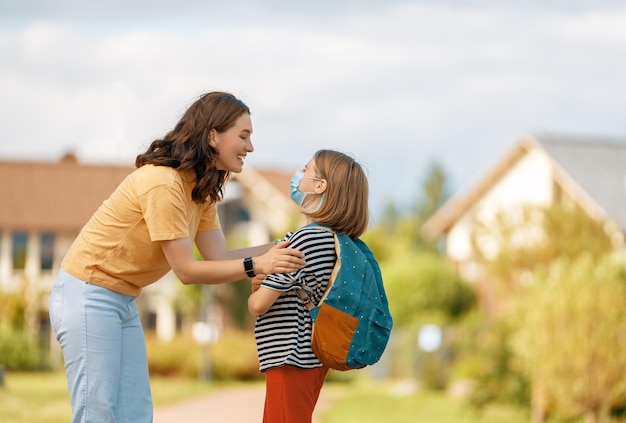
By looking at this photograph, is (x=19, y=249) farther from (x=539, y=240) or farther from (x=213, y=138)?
(x=213, y=138)

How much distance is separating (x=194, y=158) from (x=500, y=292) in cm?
1848

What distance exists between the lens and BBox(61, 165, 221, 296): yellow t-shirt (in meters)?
4.41

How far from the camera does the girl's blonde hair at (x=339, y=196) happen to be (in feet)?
15.0

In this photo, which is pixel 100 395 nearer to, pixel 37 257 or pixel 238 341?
pixel 238 341

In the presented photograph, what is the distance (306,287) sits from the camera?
4484 mm

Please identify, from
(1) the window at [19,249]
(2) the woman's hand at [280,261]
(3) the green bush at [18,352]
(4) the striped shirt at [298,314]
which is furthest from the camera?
(1) the window at [19,249]

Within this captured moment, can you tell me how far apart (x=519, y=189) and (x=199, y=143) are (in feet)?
89.2

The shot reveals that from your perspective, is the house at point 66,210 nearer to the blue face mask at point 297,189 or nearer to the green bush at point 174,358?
the green bush at point 174,358

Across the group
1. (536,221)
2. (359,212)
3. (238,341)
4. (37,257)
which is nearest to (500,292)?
(536,221)

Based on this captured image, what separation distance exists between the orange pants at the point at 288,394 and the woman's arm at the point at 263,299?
0.28 metres

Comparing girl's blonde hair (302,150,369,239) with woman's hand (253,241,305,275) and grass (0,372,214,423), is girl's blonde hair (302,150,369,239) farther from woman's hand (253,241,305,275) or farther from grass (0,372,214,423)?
grass (0,372,214,423)

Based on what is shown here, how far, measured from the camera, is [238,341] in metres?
27.4

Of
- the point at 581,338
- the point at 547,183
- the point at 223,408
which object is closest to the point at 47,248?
the point at 547,183

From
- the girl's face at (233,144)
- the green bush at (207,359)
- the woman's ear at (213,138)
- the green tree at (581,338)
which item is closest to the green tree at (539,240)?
the green tree at (581,338)
